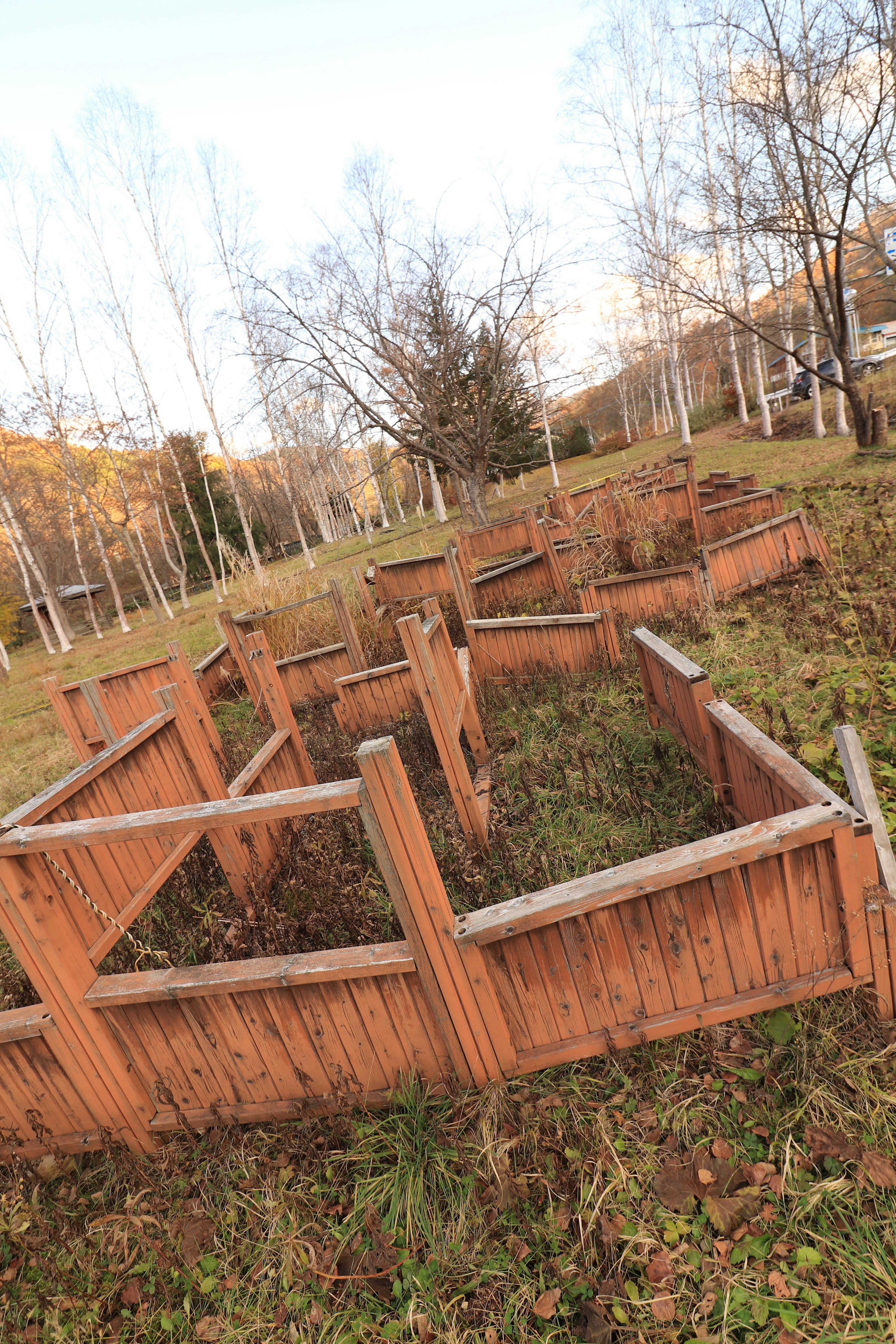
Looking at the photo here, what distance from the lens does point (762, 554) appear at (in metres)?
6.62

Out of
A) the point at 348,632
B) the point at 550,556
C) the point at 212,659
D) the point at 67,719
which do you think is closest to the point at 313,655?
the point at 348,632

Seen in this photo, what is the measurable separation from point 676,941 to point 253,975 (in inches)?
58.9

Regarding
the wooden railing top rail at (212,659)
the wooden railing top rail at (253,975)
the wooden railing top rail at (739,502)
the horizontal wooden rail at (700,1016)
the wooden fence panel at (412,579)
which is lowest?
the horizontal wooden rail at (700,1016)

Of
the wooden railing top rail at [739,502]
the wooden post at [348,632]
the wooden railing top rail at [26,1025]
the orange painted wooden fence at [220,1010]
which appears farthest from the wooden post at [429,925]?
the wooden railing top rail at [739,502]

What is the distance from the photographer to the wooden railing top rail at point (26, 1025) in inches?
92.0

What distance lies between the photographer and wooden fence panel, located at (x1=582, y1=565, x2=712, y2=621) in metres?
6.25

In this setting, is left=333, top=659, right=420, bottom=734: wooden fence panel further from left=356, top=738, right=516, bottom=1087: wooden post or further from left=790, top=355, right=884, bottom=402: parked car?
left=790, top=355, right=884, bottom=402: parked car

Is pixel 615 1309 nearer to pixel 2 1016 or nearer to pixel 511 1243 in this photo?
pixel 511 1243

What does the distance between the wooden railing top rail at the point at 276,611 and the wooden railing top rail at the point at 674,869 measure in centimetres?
569

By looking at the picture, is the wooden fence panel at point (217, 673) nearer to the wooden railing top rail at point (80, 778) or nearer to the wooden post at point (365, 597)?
the wooden post at point (365, 597)

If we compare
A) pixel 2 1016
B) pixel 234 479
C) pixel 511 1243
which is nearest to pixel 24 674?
pixel 234 479

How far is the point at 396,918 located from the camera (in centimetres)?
346

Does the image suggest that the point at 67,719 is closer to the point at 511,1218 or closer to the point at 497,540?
the point at 497,540

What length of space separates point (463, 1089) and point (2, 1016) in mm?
1807
